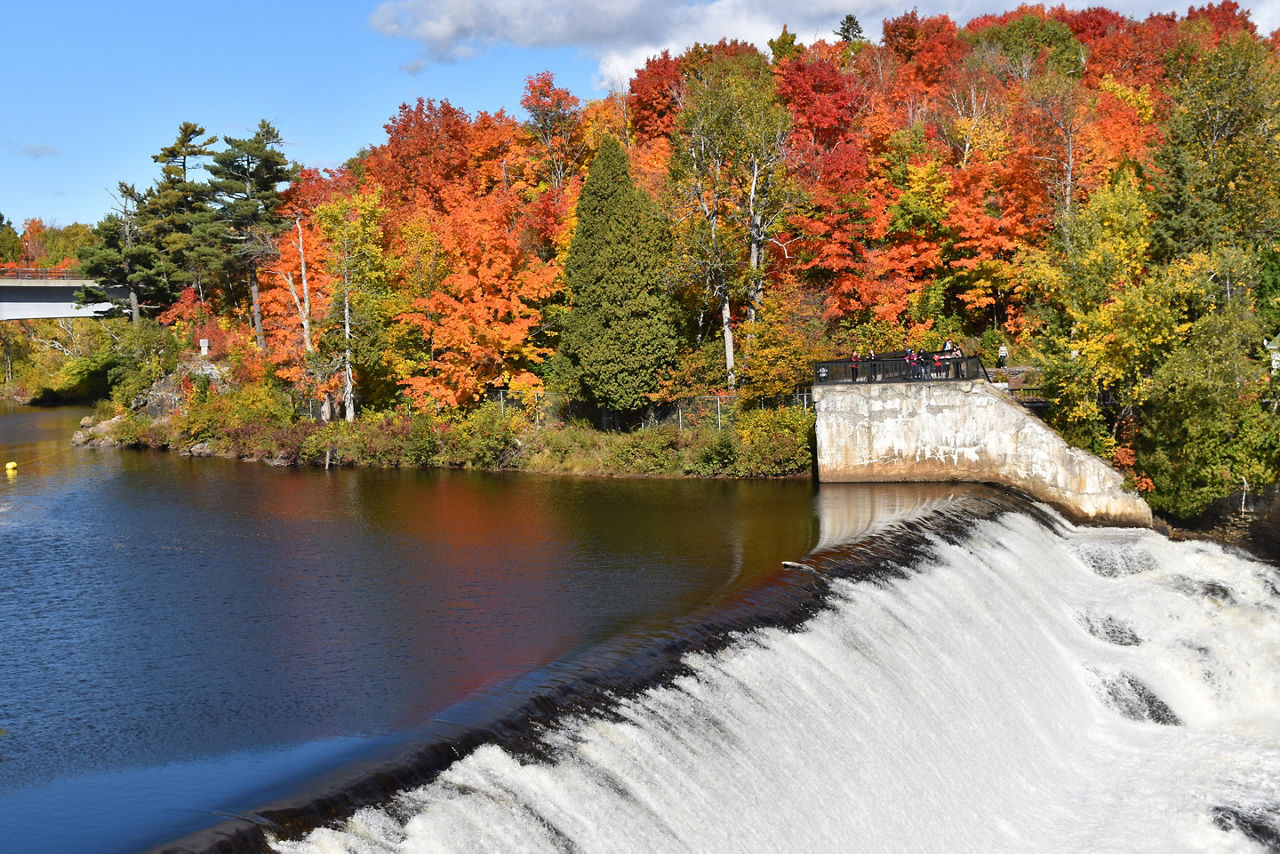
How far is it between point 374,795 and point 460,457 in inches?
1279

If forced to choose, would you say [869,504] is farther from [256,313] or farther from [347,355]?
[256,313]

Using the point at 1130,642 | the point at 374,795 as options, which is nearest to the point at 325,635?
the point at 374,795

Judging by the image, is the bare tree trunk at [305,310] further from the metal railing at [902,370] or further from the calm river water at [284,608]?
the metal railing at [902,370]

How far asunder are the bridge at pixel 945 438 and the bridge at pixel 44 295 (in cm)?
4856

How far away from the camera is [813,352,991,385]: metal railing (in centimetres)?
3709

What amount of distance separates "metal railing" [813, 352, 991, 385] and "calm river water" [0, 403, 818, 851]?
4.28 metres

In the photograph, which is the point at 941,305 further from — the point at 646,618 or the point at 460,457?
the point at 646,618

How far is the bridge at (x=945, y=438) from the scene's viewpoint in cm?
3453

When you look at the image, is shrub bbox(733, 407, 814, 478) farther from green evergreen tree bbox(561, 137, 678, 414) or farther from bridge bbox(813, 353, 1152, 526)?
green evergreen tree bbox(561, 137, 678, 414)

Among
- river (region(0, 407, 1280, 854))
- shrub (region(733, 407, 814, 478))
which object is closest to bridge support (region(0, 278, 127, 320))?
river (region(0, 407, 1280, 854))

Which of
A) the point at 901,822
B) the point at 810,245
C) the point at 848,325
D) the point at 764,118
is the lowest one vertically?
the point at 901,822

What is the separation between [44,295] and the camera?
210 ft

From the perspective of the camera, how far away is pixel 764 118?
146 feet

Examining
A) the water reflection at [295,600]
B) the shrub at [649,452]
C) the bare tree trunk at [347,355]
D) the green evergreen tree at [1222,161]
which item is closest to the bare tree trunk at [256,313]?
the bare tree trunk at [347,355]
